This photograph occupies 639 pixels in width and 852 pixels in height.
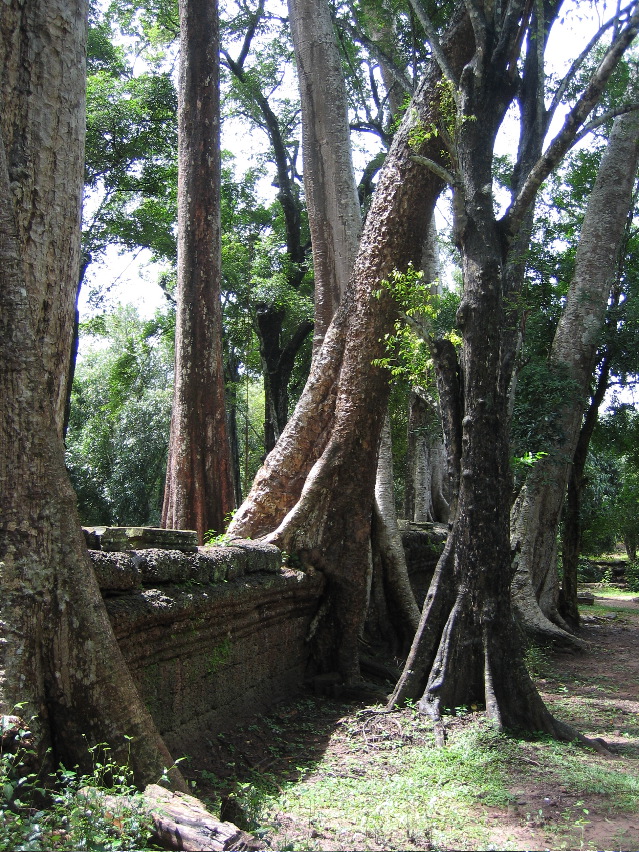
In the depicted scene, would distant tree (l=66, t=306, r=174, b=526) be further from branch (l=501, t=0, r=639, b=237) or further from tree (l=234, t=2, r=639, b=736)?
branch (l=501, t=0, r=639, b=237)

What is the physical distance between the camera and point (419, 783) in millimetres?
3980

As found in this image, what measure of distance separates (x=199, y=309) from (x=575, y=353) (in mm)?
4850

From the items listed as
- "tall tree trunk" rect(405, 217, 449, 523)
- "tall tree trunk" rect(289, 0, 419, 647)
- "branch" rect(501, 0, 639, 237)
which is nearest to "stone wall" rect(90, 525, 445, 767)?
"tall tree trunk" rect(289, 0, 419, 647)

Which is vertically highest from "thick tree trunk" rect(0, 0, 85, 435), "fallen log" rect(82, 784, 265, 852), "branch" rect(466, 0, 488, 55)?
"branch" rect(466, 0, 488, 55)

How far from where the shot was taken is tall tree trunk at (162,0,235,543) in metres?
7.66

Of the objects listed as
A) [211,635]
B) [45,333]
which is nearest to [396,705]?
[211,635]

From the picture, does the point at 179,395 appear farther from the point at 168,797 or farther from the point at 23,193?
the point at 168,797

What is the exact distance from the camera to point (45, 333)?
363 centimetres

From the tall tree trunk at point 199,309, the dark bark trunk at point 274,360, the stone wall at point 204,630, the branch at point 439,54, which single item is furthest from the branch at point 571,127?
the dark bark trunk at point 274,360

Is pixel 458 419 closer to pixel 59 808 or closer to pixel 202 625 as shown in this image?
pixel 202 625

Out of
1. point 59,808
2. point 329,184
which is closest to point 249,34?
point 329,184

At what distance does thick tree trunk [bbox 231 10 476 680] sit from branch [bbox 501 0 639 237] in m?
1.34

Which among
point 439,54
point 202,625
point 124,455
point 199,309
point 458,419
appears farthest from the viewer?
point 124,455

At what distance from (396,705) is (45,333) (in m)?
3.40
